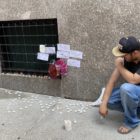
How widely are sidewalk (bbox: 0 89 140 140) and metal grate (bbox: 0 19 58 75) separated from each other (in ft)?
1.35

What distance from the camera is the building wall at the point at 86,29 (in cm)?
451

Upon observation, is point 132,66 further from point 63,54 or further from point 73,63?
point 63,54

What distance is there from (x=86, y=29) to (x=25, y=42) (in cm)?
102

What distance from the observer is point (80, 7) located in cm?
470

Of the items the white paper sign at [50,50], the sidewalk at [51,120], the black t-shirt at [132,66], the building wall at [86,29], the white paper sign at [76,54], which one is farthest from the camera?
the white paper sign at [50,50]

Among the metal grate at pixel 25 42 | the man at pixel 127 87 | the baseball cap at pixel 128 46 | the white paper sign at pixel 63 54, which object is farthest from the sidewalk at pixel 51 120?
the baseball cap at pixel 128 46

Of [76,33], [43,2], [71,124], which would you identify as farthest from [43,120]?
[43,2]

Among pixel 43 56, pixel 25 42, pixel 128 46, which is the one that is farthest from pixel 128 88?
pixel 25 42

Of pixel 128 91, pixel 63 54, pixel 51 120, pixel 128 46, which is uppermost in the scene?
pixel 128 46

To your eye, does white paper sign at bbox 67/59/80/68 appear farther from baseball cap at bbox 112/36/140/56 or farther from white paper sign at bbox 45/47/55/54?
baseball cap at bbox 112/36/140/56

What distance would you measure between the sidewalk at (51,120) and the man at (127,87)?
171mm

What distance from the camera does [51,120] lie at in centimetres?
454

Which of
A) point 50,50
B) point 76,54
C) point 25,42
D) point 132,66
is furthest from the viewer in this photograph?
point 25,42

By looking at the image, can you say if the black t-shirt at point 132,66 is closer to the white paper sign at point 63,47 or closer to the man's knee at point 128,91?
the man's knee at point 128,91
